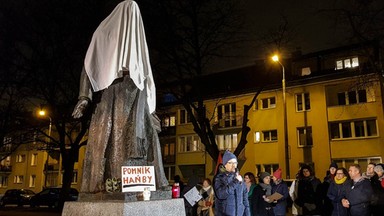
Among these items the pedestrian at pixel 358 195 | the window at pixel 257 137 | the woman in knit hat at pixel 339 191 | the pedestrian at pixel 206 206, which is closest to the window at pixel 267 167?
the window at pixel 257 137

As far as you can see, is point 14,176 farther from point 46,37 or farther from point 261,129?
point 46,37

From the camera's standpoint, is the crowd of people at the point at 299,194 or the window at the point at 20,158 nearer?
the crowd of people at the point at 299,194

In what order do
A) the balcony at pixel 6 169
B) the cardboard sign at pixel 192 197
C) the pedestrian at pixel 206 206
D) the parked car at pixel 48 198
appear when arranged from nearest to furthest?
the cardboard sign at pixel 192 197 → the pedestrian at pixel 206 206 → the parked car at pixel 48 198 → the balcony at pixel 6 169

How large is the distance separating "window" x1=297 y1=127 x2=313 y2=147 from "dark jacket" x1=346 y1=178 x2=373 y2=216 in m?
26.9

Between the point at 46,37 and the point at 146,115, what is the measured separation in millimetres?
15795

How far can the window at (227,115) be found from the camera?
39.1 meters

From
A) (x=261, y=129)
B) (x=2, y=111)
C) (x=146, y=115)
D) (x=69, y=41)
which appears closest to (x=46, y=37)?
(x=69, y=41)

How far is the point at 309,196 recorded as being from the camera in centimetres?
987

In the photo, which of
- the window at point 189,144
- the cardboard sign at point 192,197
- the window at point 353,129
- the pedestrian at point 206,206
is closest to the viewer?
the cardboard sign at point 192,197

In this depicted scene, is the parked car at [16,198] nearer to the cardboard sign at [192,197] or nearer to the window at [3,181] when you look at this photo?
the window at [3,181]

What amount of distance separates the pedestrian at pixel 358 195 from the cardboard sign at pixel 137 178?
15.7 ft

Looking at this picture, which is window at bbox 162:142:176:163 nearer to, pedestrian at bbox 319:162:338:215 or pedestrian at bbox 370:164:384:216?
pedestrian at bbox 319:162:338:215

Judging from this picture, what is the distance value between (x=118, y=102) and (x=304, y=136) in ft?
103

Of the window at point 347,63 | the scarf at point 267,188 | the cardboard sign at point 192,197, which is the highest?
the window at point 347,63
